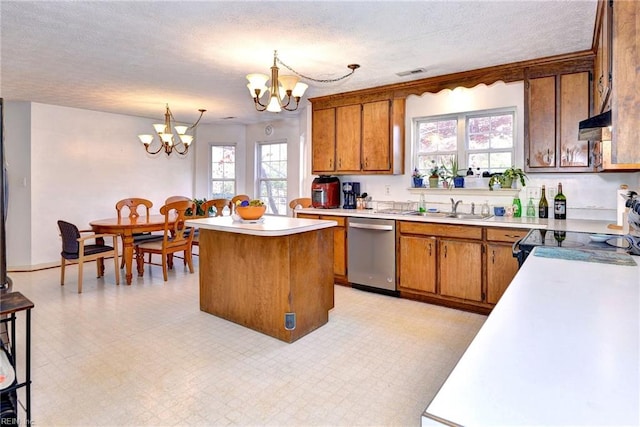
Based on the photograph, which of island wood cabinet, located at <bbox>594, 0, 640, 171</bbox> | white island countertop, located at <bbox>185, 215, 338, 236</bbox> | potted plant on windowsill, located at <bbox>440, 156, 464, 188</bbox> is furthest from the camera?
potted plant on windowsill, located at <bbox>440, 156, 464, 188</bbox>

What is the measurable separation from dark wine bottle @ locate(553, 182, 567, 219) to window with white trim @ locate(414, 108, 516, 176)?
22.2 inches

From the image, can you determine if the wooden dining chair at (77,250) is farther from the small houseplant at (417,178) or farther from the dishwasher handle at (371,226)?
the small houseplant at (417,178)

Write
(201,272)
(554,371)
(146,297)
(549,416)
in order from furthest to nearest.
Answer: (146,297) → (201,272) → (554,371) → (549,416)

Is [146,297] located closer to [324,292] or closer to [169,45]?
[324,292]

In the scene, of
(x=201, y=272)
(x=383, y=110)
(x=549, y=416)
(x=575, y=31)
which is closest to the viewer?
(x=549, y=416)

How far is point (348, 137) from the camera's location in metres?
4.62

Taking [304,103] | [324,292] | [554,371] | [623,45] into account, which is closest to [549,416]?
[554,371]

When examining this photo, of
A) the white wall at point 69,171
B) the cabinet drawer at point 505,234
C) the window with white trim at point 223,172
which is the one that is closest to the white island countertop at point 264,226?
the cabinet drawer at point 505,234

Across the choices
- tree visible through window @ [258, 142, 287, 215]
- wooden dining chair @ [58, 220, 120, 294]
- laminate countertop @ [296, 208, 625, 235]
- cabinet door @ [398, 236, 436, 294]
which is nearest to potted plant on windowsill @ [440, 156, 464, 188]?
laminate countertop @ [296, 208, 625, 235]

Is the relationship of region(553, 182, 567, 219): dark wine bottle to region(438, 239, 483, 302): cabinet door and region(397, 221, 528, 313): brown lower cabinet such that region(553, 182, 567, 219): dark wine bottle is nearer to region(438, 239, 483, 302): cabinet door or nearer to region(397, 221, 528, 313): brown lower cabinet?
region(397, 221, 528, 313): brown lower cabinet

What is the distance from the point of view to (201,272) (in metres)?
3.49

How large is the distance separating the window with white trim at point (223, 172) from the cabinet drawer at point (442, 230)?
14.5 ft

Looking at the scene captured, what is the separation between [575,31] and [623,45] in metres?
2.08

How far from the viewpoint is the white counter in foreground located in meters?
0.59
